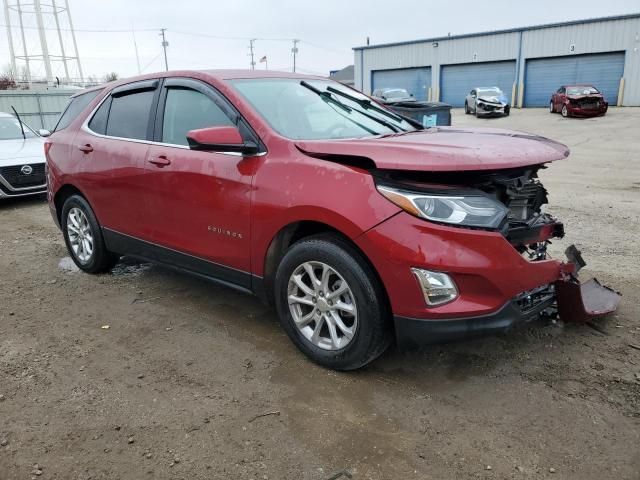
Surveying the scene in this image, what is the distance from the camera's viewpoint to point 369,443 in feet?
8.48

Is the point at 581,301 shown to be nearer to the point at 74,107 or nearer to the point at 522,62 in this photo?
the point at 74,107

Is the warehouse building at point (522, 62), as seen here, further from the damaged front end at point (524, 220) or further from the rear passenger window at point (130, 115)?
the rear passenger window at point (130, 115)

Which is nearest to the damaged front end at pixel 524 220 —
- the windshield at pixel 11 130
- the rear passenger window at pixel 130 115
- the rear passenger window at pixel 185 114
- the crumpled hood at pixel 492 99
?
the rear passenger window at pixel 185 114

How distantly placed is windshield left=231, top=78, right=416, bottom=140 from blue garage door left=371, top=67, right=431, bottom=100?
3784 cm

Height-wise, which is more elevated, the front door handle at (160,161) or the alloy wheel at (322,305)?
the front door handle at (160,161)

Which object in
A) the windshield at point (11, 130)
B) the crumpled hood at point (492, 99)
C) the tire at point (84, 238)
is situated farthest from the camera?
the crumpled hood at point (492, 99)

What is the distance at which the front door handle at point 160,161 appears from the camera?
389 centimetres

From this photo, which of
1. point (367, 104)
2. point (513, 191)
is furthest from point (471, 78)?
point (513, 191)

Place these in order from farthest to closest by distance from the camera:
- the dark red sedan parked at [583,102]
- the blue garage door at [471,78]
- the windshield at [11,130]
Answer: the blue garage door at [471,78], the dark red sedan parked at [583,102], the windshield at [11,130]

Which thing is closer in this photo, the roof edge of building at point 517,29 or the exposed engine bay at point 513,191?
the exposed engine bay at point 513,191

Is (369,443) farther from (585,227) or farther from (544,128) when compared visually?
(544,128)

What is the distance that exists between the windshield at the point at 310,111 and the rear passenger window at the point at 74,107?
82.9 inches

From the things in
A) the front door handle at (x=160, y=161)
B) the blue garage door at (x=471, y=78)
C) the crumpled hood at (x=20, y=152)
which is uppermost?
the blue garage door at (x=471, y=78)

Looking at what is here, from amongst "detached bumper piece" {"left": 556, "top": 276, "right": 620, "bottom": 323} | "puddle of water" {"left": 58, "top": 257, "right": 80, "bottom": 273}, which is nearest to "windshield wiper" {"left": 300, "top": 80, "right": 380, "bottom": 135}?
"detached bumper piece" {"left": 556, "top": 276, "right": 620, "bottom": 323}
